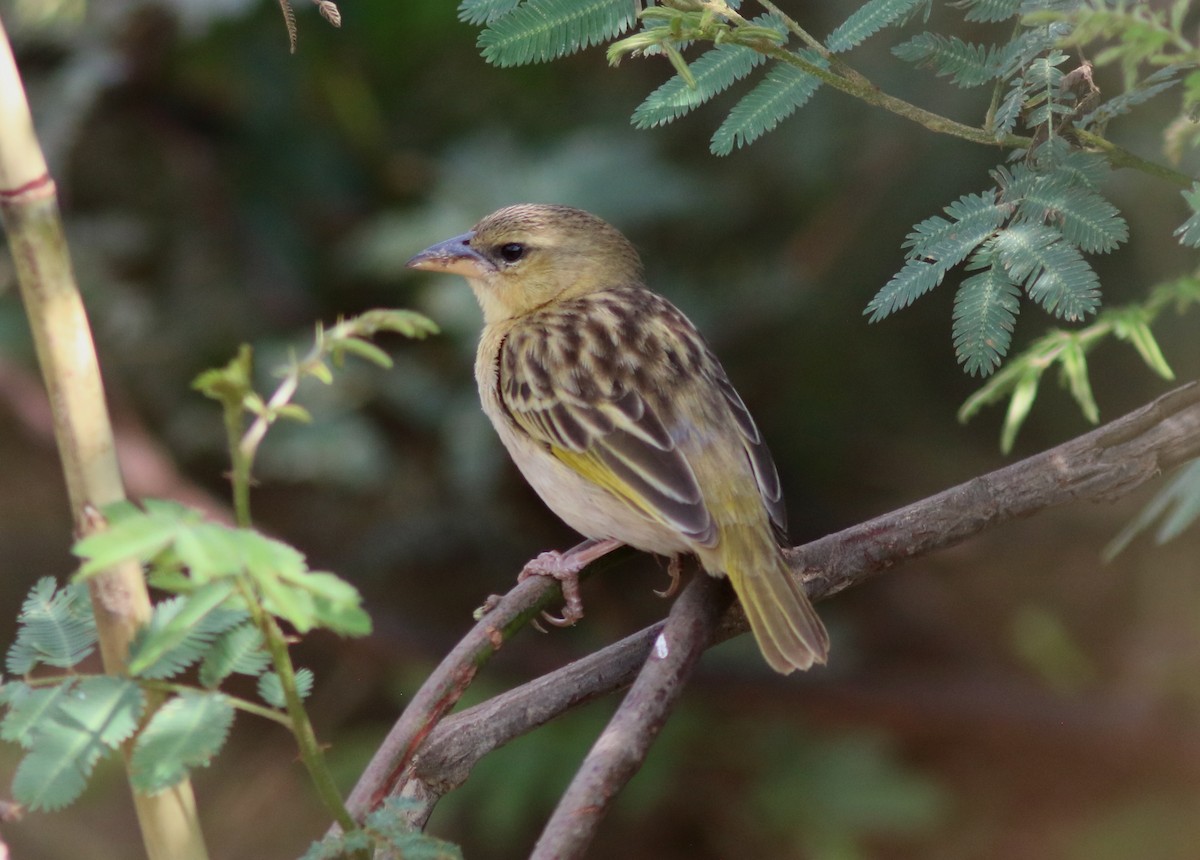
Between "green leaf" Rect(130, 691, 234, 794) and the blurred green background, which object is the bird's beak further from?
"green leaf" Rect(130, 691, 234, 794)

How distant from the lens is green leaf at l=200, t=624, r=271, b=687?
7.04 feet

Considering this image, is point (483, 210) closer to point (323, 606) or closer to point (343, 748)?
point (343, 748)

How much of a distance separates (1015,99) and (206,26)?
11.8 ft

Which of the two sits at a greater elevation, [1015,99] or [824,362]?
[1015,99]

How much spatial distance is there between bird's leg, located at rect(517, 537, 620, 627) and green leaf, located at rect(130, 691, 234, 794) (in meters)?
1.05

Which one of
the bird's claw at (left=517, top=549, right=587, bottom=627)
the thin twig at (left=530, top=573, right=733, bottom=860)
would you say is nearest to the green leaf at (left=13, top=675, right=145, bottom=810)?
the thin twig at (left=530, top=573, right=733, bottom=860)

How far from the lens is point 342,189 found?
5.73 meters

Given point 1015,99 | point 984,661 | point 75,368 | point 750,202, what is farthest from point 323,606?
point 984,661

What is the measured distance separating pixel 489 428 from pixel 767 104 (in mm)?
→ 2727

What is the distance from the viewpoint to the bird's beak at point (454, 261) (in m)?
4.54

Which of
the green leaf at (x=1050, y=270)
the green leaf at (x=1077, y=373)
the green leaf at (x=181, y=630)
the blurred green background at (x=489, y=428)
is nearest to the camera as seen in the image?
the green leaf at (x=181, y=630)

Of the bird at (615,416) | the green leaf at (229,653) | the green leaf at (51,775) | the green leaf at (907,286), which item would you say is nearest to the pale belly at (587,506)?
the bird at (615,416)

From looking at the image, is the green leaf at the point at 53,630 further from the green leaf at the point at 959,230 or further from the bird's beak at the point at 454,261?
the bird's beak at the point at 454,261

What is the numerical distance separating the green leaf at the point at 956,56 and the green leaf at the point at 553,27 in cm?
55
